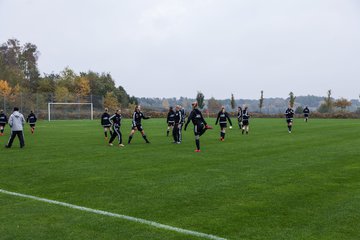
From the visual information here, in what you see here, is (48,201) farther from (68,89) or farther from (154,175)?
(68,89)

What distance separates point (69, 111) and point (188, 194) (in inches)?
2175

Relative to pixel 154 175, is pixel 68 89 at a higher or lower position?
higher

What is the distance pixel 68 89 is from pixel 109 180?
73.5 m

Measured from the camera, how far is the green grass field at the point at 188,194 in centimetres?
618

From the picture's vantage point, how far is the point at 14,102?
55625 mm

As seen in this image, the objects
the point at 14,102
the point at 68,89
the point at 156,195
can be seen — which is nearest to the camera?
the point at 156,195

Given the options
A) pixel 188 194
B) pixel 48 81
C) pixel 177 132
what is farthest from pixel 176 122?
pixel 48 81

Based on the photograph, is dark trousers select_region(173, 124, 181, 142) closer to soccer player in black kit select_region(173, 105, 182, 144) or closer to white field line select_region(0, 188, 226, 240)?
soccer player in black kit select_region(173, 105, 182, 144)

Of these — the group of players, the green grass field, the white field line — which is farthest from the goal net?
the white field line

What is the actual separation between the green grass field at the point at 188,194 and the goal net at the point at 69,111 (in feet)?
150

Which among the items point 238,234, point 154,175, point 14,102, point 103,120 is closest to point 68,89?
point 14,102

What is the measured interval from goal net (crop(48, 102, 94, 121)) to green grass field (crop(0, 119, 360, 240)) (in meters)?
45.8

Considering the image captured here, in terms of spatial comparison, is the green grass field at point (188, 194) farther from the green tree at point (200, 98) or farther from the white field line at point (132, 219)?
the green tree at point (200, 98)

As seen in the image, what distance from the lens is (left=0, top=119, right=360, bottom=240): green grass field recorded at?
6180 millimetres
